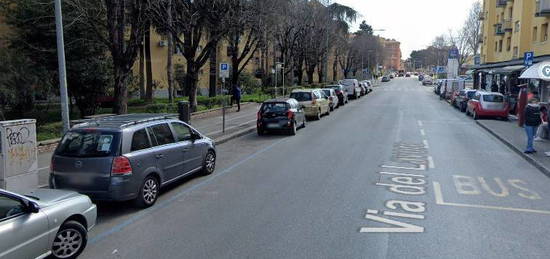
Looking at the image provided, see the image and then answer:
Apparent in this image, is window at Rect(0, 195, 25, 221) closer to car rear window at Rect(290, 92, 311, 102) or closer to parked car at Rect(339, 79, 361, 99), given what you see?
car rear window at Rect(290, 92, 311, 102)

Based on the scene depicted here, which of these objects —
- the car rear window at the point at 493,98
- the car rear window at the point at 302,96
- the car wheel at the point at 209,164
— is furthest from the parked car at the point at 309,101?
the car wheel at the point at 209,164

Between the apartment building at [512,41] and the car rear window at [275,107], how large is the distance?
42.1ft

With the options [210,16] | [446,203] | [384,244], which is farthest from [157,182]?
[210,16]

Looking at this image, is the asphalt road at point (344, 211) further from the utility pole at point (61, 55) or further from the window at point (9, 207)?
the utility pole at point (61, 55)

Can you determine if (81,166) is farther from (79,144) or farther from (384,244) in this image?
(384,244)

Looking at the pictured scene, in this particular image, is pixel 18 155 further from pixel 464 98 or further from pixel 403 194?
pixel 464 98

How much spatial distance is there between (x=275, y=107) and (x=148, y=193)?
10.3 metres

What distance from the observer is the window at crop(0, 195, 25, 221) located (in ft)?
15.4

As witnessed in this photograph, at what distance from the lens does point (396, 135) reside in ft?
55.8

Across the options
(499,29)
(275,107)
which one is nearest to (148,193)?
(275,107)

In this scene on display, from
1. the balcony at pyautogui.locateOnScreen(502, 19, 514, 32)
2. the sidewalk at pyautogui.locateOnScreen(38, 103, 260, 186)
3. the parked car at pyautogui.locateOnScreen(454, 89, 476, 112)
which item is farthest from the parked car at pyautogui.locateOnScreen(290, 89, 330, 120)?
the balcony at pyautogui.locateOnScreen(502, 19, 514, 32)

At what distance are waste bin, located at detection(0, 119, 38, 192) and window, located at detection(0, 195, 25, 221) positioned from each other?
3166 millimetres

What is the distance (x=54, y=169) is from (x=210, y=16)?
1714 centimetres

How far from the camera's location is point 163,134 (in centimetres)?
845
